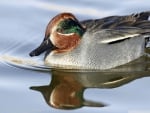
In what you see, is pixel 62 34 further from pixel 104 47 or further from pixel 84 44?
pixel 104 47

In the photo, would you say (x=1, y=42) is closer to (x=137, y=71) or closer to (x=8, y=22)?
(x=8, y=22)

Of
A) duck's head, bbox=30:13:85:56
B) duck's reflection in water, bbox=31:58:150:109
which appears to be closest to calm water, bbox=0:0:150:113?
duck's reflection in water, bbox=31:58:150:109

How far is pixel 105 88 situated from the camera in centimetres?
998

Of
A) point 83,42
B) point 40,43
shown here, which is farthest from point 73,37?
point 40,43

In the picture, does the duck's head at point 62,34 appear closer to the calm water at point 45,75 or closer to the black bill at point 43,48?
the black bill at point 43,48

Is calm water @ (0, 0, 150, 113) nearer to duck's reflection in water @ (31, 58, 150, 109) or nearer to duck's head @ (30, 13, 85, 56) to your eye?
duck's reflection in water @ (31, 58, 150, 109)

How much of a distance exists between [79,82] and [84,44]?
2.08 feet

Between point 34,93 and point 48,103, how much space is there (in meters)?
0.36

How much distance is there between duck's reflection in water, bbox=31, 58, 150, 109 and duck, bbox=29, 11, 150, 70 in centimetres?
14

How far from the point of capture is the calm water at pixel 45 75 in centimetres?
933

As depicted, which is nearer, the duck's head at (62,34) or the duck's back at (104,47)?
the duck's head at (62,34)

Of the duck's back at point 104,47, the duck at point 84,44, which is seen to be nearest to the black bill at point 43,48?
the duck at point 84,44

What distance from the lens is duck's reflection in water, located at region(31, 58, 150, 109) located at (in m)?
9.53

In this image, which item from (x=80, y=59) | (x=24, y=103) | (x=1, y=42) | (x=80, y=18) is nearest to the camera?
(x=24, y=103)
